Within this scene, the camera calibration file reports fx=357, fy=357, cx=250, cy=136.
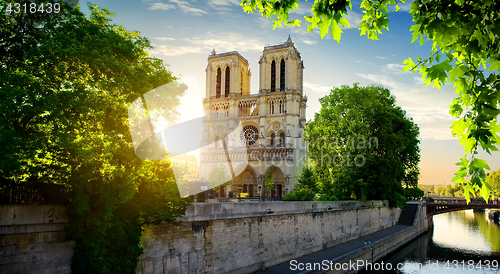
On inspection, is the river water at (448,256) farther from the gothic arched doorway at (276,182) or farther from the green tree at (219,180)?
the green tree at (219,180)

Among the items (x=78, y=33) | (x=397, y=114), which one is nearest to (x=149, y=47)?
(x=78, y=33)

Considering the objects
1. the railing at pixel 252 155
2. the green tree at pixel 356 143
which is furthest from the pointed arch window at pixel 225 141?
the green tree at pixel 356 143

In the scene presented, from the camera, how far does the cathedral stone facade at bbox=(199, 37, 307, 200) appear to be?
42.2m

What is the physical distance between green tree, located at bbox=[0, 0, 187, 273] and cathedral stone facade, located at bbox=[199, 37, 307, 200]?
31.3 meters

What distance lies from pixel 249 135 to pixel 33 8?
119ft

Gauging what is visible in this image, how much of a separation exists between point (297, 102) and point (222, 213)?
31.8 meters

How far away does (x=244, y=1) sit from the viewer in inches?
182

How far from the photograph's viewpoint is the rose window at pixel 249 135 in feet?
146

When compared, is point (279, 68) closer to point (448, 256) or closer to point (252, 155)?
point (252, 155)

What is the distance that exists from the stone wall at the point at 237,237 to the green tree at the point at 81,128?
4.00 ft

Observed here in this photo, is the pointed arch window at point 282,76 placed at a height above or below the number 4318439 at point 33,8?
above

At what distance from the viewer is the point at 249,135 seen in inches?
1767

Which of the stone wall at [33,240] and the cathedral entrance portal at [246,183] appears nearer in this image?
the stone wall at [33,240]

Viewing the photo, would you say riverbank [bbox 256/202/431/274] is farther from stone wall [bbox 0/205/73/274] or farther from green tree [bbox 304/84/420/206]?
stone wall [bbox 0/205/73/274]
